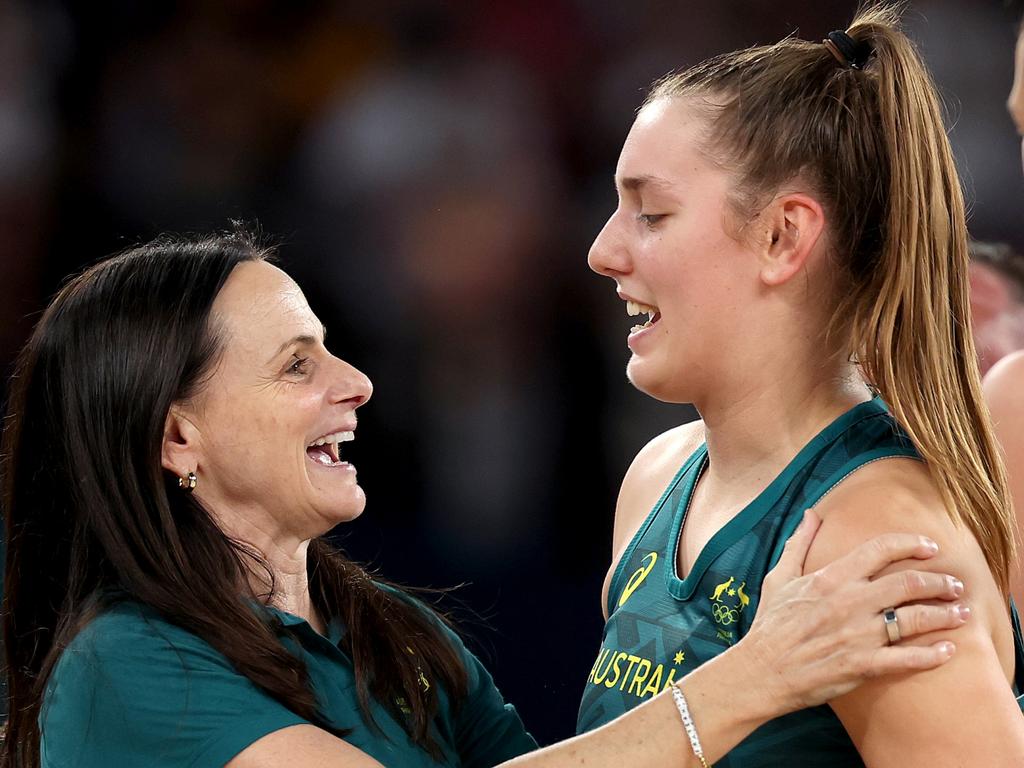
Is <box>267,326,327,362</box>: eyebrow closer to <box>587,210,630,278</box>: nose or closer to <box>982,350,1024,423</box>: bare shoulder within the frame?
<box>587,210,630,278</box>: nose

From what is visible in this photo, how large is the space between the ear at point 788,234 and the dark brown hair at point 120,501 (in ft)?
2.80

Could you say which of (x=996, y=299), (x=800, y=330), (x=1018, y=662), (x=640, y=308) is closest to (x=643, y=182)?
(x=640, y=308)

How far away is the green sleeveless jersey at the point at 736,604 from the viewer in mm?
1629

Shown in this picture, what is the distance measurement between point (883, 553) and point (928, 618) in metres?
0.08

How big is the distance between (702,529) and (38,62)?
3295mm

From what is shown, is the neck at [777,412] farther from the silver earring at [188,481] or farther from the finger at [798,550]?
the silver earring at [188,481]

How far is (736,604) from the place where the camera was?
5.49 feet

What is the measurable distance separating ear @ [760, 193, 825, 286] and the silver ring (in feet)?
1.51

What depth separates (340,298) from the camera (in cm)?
414

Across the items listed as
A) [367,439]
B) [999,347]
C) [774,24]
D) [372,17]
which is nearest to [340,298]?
[367,439]

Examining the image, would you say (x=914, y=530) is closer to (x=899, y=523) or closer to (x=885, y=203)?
(x=899, y=523)

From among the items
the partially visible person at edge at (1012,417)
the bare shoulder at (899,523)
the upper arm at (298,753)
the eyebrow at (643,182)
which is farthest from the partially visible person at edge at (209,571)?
the partially visible person at edge at (1012,417)

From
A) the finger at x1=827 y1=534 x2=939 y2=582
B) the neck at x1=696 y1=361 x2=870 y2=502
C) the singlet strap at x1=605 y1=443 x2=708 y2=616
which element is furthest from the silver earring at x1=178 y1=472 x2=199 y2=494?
the finger at x1=827 y1=534 x2=939 y2=582

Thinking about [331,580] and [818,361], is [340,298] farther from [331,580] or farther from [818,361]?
[818,361]
